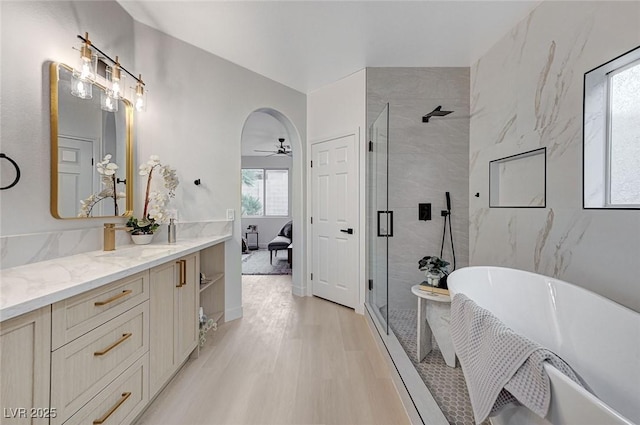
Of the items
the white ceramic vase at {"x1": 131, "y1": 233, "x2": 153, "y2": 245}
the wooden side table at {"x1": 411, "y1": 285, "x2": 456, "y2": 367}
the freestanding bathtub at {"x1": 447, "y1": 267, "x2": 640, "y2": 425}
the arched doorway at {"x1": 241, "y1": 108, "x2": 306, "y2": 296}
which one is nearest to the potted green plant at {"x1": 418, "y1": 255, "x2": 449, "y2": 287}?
the wooden side table at {"x1": 411, "y1": 285, "x2": 456, "y2": 367}

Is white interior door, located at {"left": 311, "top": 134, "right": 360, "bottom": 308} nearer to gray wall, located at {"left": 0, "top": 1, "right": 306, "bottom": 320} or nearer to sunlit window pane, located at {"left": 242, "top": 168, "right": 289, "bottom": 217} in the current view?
gray wall, located at {"left": 0, "top": 1, "right": 306, "bottom": 320}

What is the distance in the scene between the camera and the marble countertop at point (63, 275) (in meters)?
0.83

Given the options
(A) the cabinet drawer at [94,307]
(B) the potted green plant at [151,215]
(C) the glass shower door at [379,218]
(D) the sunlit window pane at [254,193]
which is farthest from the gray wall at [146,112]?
(D) the sunlit window pane at [254,193]

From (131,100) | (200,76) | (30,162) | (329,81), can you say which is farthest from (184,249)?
(329,81)

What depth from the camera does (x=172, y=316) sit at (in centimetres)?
168

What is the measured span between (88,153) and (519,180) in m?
3.35

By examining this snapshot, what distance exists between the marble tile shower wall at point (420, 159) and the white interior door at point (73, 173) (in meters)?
2.48

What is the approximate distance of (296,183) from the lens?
11.5 feet

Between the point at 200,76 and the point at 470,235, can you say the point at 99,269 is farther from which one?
the point at 470,235

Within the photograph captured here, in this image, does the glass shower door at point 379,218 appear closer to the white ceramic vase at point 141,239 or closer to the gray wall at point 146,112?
the gray wall at point 146,112

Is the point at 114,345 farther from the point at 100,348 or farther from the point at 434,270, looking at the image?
the point at 434,270

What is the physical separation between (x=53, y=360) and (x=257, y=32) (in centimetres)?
256

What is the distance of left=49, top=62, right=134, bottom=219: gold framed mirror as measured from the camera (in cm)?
153

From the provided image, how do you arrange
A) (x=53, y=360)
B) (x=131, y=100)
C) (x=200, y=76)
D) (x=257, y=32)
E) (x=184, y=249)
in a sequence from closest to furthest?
(x=53, y=360)
(x=184, y=249)
(x=131, y=100)
(x=257, y=32)
(x=200, y=76)
